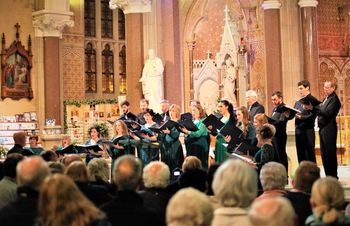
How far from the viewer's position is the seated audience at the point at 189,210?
3525 millimetres

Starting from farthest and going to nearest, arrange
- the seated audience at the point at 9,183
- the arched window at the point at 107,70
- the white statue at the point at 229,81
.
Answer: the arched window at the point at 107,70 < the white statue at the point at 229,81 < the seated audience at the point at 9,183

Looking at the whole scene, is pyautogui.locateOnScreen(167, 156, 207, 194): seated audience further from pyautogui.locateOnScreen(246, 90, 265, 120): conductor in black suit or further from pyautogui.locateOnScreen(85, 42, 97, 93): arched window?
pyautogui.locateOnScreen(85, 42, 97, 93): arched window

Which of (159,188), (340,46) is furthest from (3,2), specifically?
(159,188)

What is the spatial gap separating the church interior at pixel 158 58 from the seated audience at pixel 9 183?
26.5 ft

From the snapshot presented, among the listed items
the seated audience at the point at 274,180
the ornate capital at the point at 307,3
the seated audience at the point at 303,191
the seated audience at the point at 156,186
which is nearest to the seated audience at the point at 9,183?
the seated audience at the point at 156,186

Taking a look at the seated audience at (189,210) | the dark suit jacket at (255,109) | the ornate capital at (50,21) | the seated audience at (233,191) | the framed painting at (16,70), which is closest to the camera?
the seated audience at (189,210)

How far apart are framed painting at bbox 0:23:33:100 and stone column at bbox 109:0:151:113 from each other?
5.31 m

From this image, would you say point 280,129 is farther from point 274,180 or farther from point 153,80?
point 153,80

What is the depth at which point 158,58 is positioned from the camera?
14547 mm

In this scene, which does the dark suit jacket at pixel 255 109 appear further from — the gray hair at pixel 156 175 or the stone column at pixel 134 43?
the stone column at pixel 134 43

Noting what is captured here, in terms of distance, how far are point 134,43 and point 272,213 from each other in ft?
39.6

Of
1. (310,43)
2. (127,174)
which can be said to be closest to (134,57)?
(310,43)

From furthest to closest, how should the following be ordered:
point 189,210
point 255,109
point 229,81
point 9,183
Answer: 1. point 229,81
2. point 255,109
3. point 9,183
4. point 189,210

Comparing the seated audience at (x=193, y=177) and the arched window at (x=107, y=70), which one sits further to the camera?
the arched window at (x=107, y=70)
